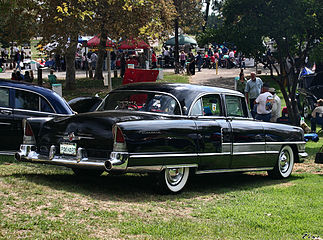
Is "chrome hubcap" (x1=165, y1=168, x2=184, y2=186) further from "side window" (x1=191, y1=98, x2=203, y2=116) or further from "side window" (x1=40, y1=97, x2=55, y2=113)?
"side window" (x1=40, y1=97, x2=55, y2=113)

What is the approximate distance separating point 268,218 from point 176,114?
86.0 inches

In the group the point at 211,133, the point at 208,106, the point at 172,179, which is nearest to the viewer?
the point at 172,179

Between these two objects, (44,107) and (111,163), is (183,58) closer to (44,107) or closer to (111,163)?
(44,107)

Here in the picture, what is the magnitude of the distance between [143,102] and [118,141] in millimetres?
1325

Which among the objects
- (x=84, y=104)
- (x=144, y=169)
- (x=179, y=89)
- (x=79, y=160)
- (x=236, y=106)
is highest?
(x=179, y=89)

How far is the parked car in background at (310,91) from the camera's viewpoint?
22.4m

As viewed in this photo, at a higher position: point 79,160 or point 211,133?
point 211,133

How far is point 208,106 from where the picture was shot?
9.05m

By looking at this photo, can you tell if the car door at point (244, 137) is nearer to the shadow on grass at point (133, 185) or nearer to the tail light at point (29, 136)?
the shadow on grass at point (133, 185)

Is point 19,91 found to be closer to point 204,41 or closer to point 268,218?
point 268,218

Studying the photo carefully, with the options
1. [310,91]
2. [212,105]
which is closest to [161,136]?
[212,105]

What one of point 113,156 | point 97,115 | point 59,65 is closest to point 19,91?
point 97,115

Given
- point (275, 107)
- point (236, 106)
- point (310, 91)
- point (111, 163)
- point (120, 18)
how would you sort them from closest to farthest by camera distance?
point (111, 163) → point (236, 106) → point (275, 107) → point (310, 91) → point (120, 18)

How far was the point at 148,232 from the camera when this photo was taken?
5.90 m
